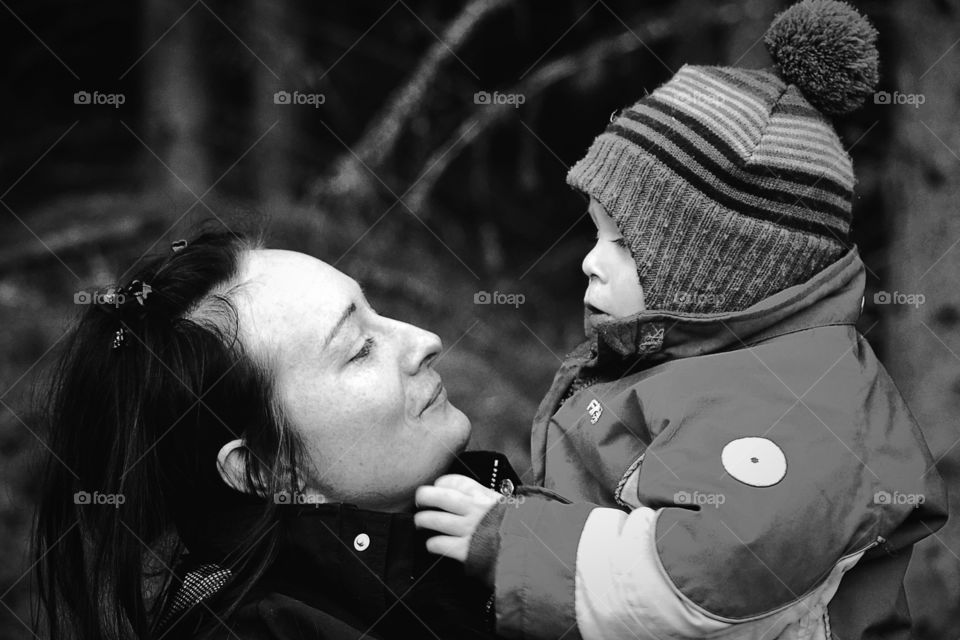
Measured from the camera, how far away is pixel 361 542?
1582 millimetres

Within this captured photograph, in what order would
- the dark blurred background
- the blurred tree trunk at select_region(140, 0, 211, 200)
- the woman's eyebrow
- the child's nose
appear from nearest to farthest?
1. the woman's eyebrow
2. the child's nose
3. the dark blurred background
4. the blurred tree trunk at select_region(140, 0, 211, 200)

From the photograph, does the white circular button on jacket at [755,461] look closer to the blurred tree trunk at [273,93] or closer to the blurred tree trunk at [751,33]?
the blurred tree trunk at [751,33]

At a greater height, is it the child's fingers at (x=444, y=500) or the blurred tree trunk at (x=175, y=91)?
the blurred tree trunk at (x=175, y=91)

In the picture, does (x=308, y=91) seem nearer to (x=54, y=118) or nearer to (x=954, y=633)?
(x=54, y=118)

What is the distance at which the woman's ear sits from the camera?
165 cm

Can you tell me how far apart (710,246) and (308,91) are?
293cm

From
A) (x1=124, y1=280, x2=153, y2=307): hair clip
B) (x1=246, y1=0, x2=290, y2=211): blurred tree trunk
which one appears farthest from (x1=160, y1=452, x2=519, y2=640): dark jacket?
(x1=246, y1=0, x2=290, y2=211): blurred tree trunk

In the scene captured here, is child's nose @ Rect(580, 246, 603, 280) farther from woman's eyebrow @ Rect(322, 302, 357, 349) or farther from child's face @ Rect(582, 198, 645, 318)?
woman's eyebrow @ Rect(322, 302, 357, 349)

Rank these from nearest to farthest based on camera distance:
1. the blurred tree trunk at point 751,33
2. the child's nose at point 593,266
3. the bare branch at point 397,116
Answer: the child's nose at point 593,266, the bare branch at point 397,116, the blurred tree trunk at point 751,33

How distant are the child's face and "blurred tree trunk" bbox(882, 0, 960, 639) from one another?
1360 millimetres

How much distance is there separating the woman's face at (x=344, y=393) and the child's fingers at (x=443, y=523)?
0.29 ft

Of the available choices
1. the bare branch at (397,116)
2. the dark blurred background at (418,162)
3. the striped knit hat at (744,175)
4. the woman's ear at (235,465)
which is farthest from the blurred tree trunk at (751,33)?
the woman's ear at (235,465)

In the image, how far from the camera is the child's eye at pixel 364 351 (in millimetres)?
1700

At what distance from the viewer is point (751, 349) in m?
1.69
